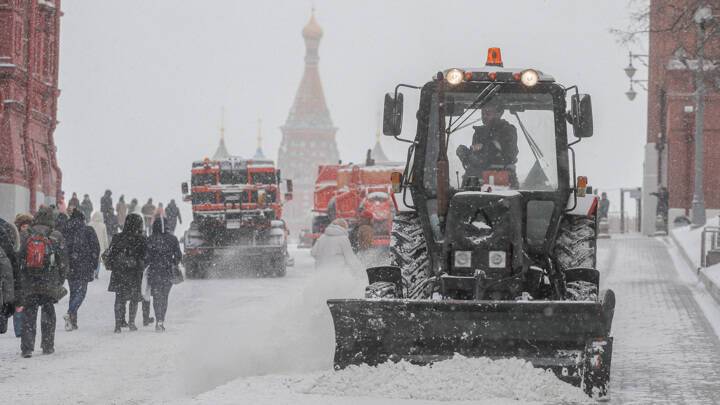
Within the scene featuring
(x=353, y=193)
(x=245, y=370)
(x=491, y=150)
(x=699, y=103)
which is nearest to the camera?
(x=491, y=150)

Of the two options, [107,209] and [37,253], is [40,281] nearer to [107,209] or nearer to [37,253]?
[37,253]

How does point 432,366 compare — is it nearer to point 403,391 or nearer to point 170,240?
point 403,391

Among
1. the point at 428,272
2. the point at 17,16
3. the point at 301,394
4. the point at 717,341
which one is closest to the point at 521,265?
the point at 428,272

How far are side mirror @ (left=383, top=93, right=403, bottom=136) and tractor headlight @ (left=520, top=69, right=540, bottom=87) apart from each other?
108cm

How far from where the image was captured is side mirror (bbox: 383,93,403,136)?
35.0ft

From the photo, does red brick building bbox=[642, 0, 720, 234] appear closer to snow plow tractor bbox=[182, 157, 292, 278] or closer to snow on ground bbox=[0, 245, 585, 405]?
snow plow tractor bbox=[182, 157, 292, 278]

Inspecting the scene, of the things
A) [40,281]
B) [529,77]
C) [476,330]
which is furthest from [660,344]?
[40,281]

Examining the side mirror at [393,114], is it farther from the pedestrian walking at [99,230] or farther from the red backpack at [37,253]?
the pedestrian walking at [99,230]

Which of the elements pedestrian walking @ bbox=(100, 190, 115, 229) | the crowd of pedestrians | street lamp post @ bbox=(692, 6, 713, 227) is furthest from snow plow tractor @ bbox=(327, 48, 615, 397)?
pedestrian walking @ bbox=(100, 190, 115, 229)

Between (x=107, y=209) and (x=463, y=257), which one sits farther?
(x=107, y=209)

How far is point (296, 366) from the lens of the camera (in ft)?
38.2

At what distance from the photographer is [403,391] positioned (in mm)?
9305

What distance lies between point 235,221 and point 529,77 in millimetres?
19803

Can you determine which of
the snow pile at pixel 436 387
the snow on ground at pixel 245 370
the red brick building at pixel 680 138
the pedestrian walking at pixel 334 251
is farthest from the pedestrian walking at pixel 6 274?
the red brick building at pixel 680 138
